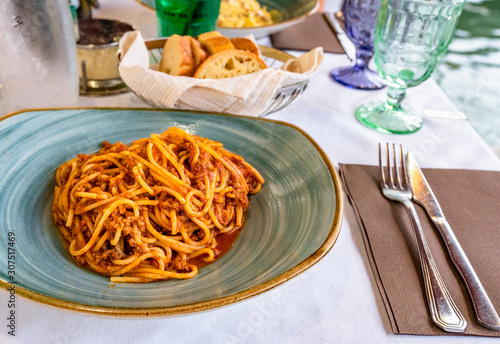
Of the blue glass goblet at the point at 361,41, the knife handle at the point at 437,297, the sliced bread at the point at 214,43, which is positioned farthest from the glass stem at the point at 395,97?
the knife handle at the point at 437,297

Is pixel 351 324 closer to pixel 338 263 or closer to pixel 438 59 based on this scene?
pixel 338 263

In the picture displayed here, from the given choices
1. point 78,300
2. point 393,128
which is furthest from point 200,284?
point 393,128

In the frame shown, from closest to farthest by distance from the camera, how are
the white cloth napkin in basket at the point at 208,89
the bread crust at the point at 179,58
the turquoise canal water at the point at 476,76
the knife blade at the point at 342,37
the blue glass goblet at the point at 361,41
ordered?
the white cloth napkin in basket at the point at 208,89
the bread crust at the point at 179,58
the blue glass goblet at the point at 361,41
the knife blade at the point at 342,37
the turquoise canal water at the point at 476,76

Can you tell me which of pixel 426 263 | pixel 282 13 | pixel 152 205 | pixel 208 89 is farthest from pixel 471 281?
pixel 282 13

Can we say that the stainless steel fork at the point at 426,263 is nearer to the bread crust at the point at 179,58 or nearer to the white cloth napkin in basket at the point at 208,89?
the white cloth napkin in basket at the point at 208,89

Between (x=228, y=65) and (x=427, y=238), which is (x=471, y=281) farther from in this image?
(x=228, y=65)
